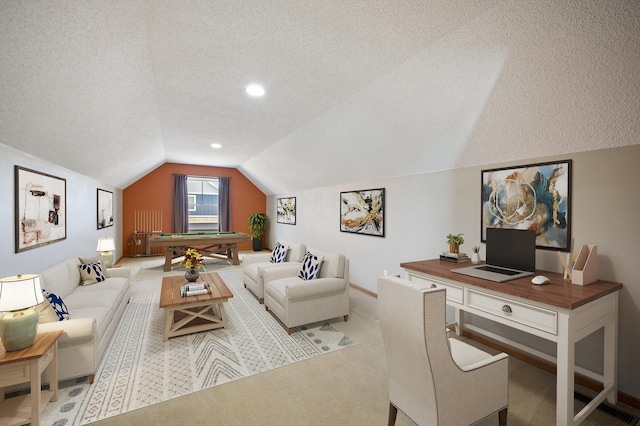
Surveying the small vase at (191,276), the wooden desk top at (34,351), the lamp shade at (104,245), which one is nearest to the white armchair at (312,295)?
the small vase at (191,276)

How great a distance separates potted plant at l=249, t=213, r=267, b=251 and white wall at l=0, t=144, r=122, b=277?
3.65 meters

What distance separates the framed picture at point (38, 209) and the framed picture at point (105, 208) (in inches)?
73.2

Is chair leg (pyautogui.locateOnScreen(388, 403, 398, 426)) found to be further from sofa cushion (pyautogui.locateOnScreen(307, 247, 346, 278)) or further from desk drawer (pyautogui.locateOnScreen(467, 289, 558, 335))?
sofa cushion (pyautogui.locateOnScreen(307, 247, 346, 278))

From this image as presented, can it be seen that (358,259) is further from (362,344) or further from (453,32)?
(453,32)

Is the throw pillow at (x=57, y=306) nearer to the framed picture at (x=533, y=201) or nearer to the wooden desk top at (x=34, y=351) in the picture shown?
the wooden desk top at (x=34, y=351)

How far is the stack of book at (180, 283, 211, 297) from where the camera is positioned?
3.41 metres

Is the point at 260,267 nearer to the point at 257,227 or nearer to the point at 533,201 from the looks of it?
the point at 533,201

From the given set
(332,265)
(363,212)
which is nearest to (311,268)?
(332,265)

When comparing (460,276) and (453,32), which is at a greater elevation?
(453,32)

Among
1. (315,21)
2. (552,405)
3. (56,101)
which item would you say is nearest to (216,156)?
(56,101)

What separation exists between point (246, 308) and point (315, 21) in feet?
11.6

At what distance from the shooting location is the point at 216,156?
276 inches

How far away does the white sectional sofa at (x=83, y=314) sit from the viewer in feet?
7.37

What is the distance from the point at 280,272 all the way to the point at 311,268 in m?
0.58
